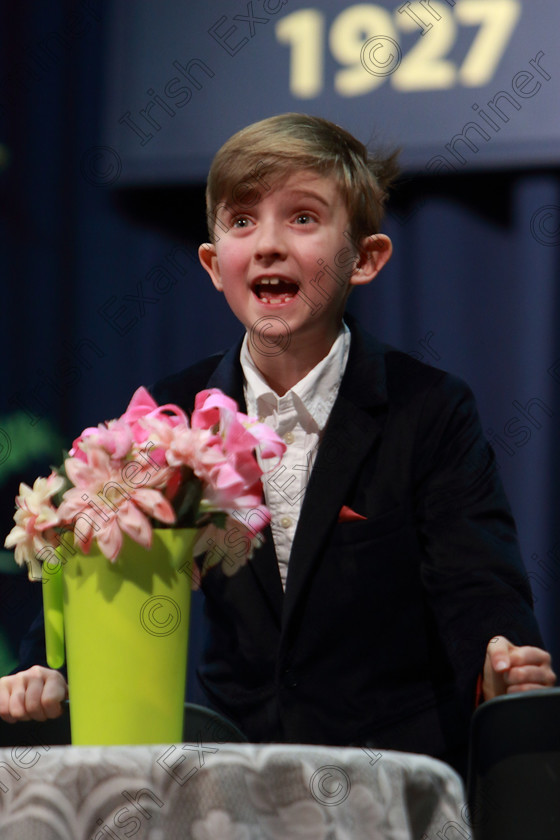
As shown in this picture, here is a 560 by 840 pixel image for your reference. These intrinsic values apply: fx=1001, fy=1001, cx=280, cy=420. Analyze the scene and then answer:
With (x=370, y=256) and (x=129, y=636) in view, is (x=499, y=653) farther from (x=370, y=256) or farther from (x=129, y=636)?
(x=370, y=256)

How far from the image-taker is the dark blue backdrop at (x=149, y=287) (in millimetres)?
1996

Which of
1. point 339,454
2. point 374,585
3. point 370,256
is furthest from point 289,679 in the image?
point 370,256

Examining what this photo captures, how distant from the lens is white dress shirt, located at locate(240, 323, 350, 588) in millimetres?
1458

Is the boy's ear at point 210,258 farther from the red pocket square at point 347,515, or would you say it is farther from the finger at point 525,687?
the finger at point 525,687

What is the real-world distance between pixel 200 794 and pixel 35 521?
0.31 metres

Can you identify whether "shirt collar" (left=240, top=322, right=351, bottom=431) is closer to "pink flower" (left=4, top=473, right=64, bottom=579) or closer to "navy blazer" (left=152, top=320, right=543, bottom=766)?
"navy blazer" (left=152, top=320, right=543, bottom=766)

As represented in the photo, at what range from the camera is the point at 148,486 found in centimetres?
88

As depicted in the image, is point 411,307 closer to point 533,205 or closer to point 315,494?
point 533,205

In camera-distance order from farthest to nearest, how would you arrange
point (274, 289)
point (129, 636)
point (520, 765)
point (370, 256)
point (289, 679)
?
point (370, 256)
point (274, 289)
point (289, 679)
point (520, 765)
point (129, 636)

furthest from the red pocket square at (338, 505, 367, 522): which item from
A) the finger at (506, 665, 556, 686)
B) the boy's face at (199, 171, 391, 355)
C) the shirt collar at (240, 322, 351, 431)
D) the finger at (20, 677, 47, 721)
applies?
the finger at (20, 677, 47, 721)

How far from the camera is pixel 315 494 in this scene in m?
1.34

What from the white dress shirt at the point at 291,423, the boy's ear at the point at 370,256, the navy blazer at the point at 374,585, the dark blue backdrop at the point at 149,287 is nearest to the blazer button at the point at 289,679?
the navy blazer at the point at 374,585

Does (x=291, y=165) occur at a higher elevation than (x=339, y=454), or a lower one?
higher

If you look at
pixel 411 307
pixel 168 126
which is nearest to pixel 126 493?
pixel 411 307
